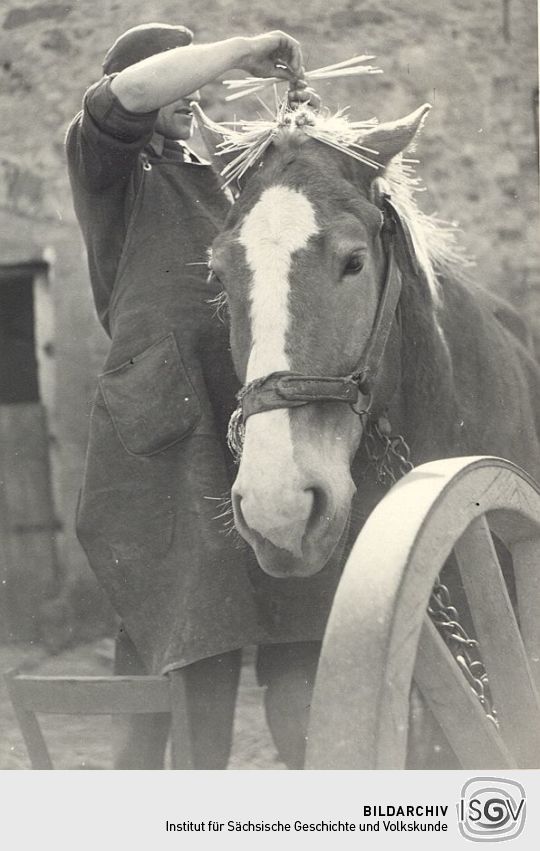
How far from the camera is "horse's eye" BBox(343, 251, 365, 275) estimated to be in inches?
→ 88.2

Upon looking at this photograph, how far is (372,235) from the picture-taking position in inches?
92.0

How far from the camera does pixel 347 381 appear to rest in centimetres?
218

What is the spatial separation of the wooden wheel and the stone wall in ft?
4.84

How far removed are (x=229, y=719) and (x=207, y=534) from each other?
47 cm

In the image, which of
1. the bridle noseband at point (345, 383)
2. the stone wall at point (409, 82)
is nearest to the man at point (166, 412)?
the bridle noseband at point (345, 383)

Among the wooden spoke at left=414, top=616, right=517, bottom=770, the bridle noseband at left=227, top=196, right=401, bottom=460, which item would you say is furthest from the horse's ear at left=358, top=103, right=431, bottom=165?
the wooden spoke at left=414, top=616, right=517, bottom=770

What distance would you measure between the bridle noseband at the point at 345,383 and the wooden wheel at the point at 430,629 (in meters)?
0.41

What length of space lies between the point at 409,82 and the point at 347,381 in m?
1.66

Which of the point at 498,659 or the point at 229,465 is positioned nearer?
the point at 498,659

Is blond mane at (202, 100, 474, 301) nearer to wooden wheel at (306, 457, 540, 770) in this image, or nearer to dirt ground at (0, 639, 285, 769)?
wooden wheel at (306, 457, 540, 770)
